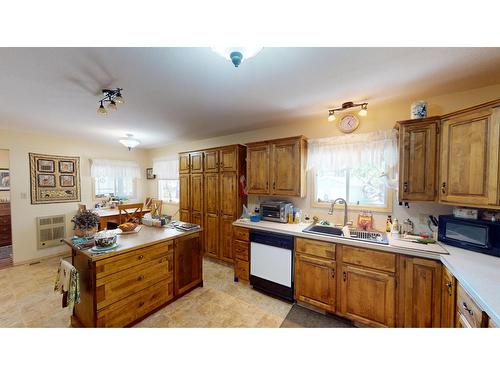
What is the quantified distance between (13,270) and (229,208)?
11.9 feet

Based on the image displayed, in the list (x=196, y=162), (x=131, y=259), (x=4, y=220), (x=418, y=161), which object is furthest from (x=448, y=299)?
(x=4, y=220)

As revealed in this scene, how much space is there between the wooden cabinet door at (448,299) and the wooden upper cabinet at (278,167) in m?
1.50

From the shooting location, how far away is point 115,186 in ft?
15.1

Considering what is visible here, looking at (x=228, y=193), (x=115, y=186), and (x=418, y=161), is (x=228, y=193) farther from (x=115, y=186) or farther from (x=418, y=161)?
(x=115, y=186)

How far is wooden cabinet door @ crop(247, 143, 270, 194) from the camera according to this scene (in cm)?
273

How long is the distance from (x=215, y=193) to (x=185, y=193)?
31.6 inches

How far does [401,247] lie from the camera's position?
167cm

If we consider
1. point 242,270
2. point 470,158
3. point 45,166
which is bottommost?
point 242,270

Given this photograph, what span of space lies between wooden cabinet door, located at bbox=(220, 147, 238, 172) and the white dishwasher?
1.14 metres

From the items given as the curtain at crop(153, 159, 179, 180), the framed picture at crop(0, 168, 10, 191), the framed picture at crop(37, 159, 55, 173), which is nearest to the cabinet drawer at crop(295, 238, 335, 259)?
the curtain at crop(153, 159, 179, 180)

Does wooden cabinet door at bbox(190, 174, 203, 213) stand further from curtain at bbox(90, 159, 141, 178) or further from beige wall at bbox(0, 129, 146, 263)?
beige wall at bbox(0, 129, 146, 263)

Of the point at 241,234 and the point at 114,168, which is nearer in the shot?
the point at 241,234
